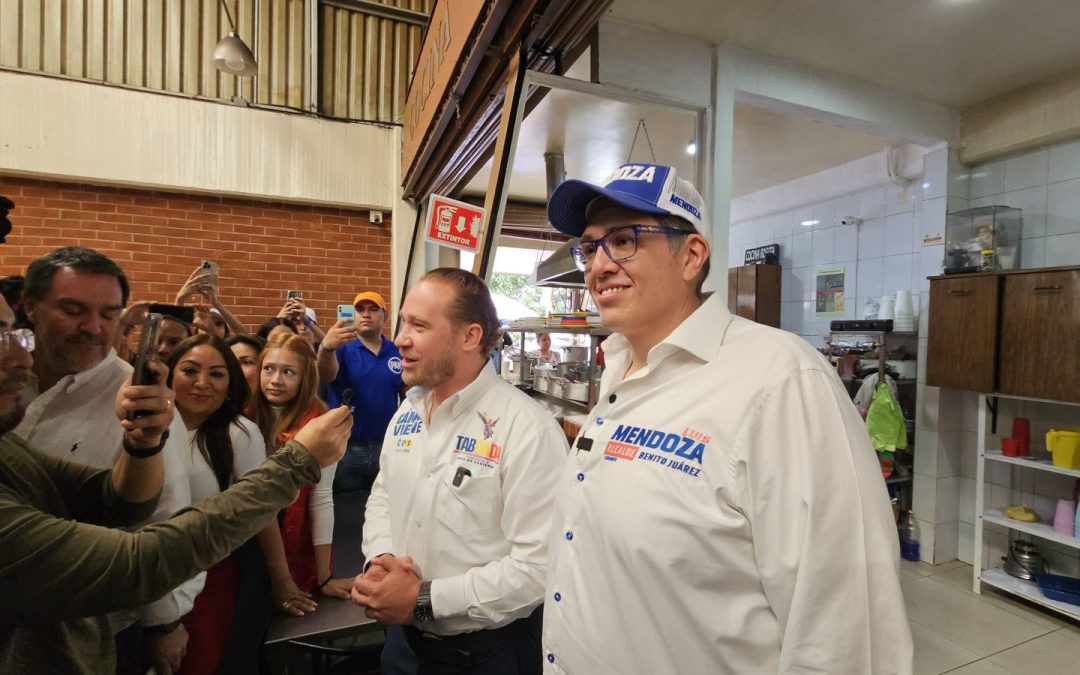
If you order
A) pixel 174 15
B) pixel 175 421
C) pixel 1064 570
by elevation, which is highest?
pixel 174 15

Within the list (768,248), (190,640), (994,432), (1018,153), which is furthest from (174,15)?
(994,432)

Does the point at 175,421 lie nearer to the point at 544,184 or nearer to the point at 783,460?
the point at 783,460

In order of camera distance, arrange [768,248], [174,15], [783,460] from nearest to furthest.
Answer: [783,460] → [174,15] → [768,248]

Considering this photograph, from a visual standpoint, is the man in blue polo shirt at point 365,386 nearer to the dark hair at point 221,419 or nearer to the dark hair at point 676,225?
the dark hair at point 221,419

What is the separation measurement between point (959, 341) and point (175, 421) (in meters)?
4.56

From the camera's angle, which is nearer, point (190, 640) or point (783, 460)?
point (783, 460)

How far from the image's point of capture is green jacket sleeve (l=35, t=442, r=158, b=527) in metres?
1.30

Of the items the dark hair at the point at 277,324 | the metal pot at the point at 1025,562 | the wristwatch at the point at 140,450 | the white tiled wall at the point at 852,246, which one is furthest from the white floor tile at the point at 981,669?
the dark hair at the point at 277,324

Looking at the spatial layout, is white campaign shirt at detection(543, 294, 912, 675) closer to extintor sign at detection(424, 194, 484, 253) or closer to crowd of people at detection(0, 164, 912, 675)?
crowd of people at detection(0, 164, 912, 675)

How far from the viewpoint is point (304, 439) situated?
1317mm

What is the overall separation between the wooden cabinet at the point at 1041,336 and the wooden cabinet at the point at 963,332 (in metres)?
0.07

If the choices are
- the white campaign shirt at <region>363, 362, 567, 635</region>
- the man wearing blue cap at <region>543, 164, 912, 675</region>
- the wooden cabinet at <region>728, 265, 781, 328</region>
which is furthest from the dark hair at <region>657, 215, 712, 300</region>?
the wooden cabinet at <region>728, 265, 781, 328</region>

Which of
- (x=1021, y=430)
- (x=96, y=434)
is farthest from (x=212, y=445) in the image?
(x=1021, y=430)

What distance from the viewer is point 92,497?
1.33 meters
